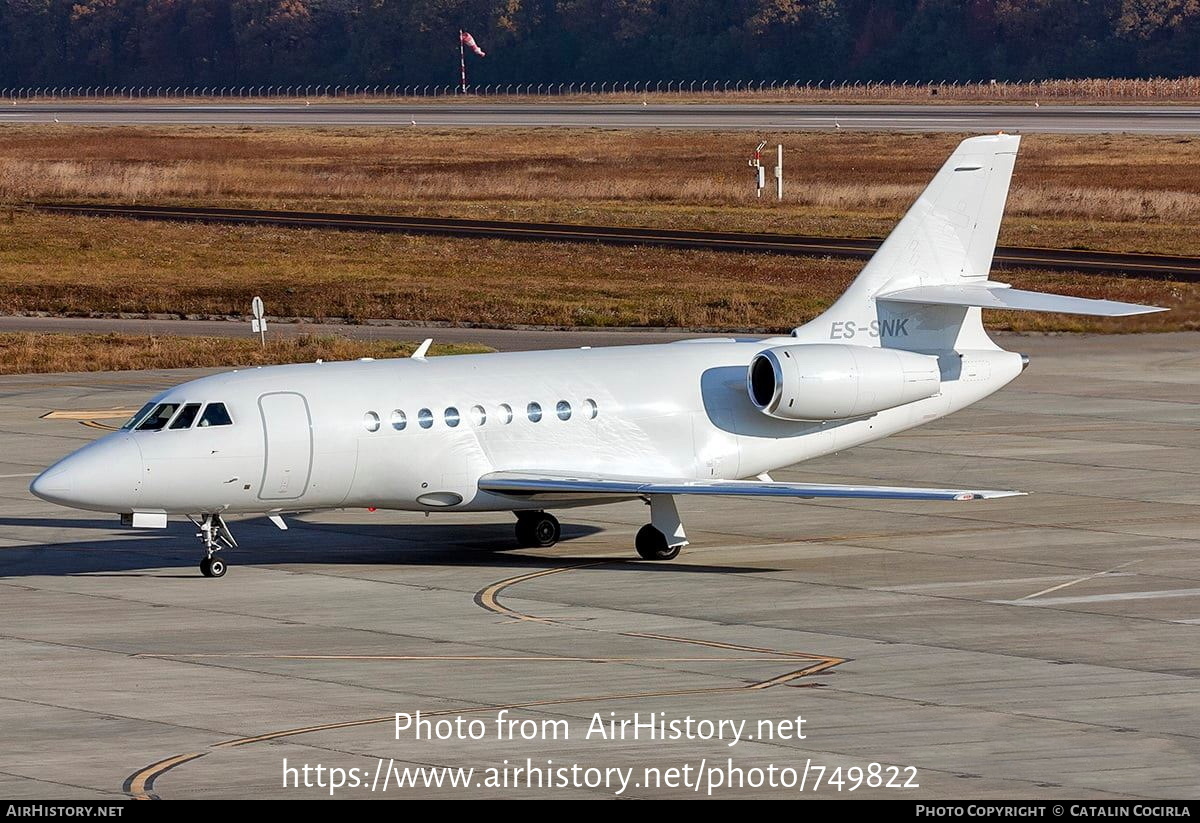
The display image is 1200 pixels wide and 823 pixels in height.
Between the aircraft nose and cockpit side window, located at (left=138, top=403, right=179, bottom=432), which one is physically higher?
cockpit side window, located at (left=138, top=403, right=179, bottom=432)

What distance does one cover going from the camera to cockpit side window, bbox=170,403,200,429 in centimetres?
2724

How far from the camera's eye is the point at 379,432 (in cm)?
2809

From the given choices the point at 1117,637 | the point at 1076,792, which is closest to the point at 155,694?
the point at 1076,792

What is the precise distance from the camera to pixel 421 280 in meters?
70.7

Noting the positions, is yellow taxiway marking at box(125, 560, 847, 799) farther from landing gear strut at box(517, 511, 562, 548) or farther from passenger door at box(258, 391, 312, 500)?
landing gear strut at box(517, 511, 562, 548)

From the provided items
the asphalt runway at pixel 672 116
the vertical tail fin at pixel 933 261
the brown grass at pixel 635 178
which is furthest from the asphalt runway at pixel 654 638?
the asphalt runway at pixel 672 116

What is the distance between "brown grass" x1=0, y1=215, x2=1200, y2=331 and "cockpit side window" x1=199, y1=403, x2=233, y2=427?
33067 millimetres

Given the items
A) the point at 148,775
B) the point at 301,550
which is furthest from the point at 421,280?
the point at 148,775

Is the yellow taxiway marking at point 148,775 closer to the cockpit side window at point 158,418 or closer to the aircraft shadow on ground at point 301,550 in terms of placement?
the cockpit side window at point 158,418

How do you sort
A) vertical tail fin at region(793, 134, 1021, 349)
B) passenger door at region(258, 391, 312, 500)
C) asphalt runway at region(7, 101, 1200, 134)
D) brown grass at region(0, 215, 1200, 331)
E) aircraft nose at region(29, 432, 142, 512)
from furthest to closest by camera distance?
asphalt runway at region(7, 101, 1200, 134)
brown grass at region(0, 215, 1200, 331)
vertical tail fin at region(793, 134, 1021, 349)
passenger door at region(258, 391, 312, 500)
aircraft nose at region(29, 432, 142, 512)

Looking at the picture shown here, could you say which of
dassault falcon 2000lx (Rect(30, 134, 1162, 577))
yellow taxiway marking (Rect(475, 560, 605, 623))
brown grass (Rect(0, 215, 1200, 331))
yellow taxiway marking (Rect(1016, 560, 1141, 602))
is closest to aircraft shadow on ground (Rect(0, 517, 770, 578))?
yellow taxiway marking (Rect(475, 560, 605, 623))

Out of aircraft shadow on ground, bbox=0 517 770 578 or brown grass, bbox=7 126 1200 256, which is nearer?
aircraft shadow on ground, bbox=0 517 770 578
